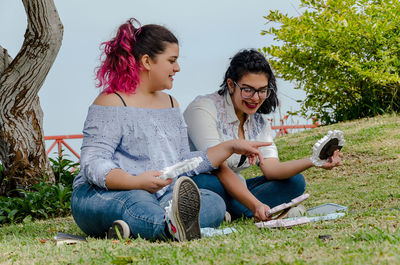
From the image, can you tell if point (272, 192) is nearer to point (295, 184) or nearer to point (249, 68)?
point (295, 184)

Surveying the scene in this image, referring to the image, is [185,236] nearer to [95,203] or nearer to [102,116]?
[95,203]

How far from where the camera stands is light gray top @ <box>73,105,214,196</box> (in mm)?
3219

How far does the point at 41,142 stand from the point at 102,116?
11.4ft

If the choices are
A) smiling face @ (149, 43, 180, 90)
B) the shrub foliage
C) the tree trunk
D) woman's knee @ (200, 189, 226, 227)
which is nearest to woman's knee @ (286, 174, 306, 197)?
woman's knee @ (200, 189, 226, 227)

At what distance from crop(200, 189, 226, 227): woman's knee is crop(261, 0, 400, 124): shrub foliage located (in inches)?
293

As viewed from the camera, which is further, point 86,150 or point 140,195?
point 86,150

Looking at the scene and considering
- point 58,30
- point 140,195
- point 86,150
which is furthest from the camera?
point 58,30

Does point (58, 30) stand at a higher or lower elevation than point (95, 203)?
higher

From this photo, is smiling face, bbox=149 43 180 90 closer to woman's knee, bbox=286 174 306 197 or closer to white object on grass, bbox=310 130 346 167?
white object on grass, bbox=310 130 346 167

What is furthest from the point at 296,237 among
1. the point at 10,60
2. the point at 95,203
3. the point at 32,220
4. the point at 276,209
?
the point at 10,60

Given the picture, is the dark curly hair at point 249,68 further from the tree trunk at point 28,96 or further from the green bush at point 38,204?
the tree trunk at point 28,96

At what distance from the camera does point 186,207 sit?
2746 mm

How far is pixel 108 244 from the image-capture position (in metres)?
2.82

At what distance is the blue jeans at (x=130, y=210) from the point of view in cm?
292
